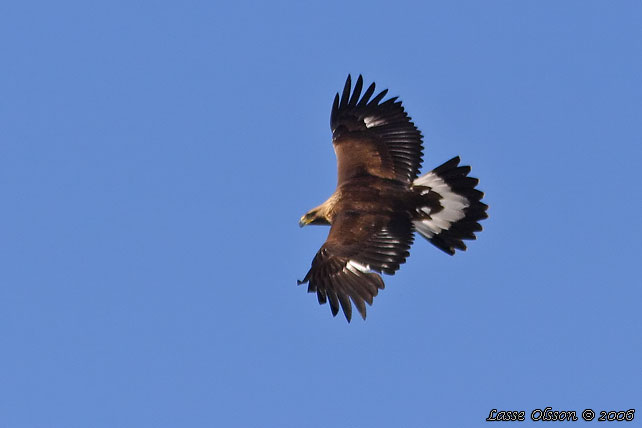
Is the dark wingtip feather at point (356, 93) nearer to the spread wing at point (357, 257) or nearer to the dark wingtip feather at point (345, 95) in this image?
the dark wingtip feather at point (345, 95)

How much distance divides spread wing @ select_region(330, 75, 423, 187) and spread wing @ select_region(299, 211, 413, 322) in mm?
948

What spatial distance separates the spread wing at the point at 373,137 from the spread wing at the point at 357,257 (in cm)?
95

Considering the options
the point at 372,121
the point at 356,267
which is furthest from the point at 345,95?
the point at 356,267

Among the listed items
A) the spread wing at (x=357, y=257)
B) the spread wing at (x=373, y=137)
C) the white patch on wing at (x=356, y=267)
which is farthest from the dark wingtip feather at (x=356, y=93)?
the white patch on wing at (x=356, y=267)

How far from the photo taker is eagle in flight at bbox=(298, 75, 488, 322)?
11.8 m

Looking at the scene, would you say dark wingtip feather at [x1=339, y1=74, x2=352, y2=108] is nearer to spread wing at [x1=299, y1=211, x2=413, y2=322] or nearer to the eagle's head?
the eagle's head

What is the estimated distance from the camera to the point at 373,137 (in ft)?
45.5

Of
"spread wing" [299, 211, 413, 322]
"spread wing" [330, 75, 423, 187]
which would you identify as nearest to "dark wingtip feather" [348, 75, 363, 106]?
"spread wing" [330, 75, 423, 187]

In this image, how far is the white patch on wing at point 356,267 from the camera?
1180cm

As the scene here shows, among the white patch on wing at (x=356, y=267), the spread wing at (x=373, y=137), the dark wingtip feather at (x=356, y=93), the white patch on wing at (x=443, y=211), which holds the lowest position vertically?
the white patch on wing at (x=356, y=267)

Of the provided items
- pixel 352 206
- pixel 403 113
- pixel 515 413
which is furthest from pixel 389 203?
pixel 515 413

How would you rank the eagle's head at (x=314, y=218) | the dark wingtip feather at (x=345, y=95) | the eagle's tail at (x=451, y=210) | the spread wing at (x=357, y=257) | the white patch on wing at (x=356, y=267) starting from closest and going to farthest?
the spread wing at (x=357, y=257) < the white patch on wing at (x=356, y=267) < the eagle's tail at (x=451, y=210) < the eagle's head at (x=314, y=218) < the dark wingtip feather at (x=345, y=95)

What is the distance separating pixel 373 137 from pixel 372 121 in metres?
0.32

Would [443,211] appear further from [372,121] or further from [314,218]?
[372,121]
